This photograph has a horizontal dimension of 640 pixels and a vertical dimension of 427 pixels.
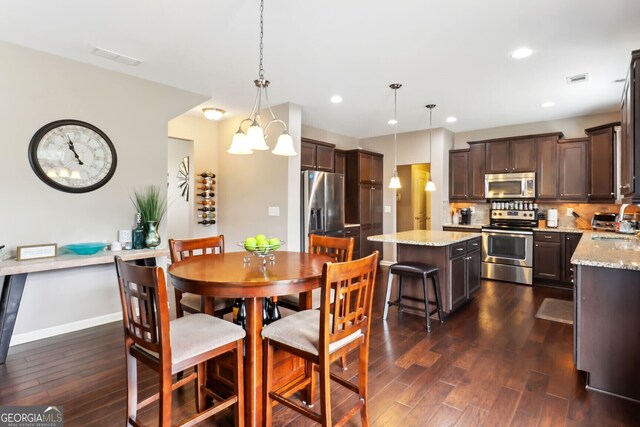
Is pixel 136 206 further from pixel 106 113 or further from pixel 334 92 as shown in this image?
pixel 334 92

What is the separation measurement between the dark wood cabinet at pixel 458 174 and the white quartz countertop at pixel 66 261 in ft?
16.6

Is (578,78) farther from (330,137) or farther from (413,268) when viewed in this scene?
(330,137)

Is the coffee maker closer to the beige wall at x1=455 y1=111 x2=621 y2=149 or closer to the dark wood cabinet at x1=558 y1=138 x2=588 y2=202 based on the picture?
the beige wall at x1=455 y1=111 x2=621 y2=149

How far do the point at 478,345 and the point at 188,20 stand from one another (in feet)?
12.1

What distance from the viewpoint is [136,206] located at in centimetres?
372

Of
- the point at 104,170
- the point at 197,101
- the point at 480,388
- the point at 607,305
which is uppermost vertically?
the point at 197,101

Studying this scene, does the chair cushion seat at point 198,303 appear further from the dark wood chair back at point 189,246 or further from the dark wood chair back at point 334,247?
the dark wood chair back at point 334,247

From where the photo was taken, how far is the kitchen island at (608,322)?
7.07ft

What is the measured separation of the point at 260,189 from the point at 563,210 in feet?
16.4

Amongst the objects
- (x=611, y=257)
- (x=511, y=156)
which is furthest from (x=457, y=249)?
(x=511, y=156)

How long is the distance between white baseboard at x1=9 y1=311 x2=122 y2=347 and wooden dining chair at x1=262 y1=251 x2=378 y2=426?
260cm

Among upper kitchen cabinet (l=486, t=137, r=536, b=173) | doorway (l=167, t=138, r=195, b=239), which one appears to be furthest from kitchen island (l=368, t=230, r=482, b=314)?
doorway (l=167, t=138, r=195, b=239)

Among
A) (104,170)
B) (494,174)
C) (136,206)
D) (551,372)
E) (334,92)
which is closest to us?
(551,372)

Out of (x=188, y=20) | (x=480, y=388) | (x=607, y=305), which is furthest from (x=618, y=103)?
(x=188, y=20)
